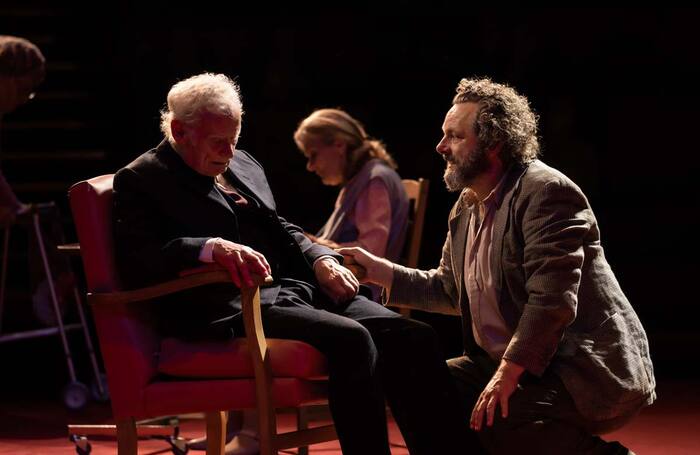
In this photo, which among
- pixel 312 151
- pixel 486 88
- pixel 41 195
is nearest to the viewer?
pixel 486 88

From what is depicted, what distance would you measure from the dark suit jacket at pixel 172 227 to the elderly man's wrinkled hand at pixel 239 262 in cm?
6

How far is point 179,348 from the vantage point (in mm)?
2867

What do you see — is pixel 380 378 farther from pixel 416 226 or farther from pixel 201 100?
pixel 416 226

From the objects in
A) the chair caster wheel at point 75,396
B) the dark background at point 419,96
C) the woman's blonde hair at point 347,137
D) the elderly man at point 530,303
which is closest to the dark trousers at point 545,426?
the elderly man at point 530,303

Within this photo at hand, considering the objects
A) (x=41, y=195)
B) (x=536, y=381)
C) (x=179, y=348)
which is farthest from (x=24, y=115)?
(x=536, y=381)

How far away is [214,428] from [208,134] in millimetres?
919

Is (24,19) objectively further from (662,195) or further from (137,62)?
(662,195)

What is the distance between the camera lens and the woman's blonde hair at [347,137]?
15.4ft

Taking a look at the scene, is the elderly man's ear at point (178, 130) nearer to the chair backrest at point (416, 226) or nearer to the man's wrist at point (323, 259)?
the man's wrist at point (323, 259)

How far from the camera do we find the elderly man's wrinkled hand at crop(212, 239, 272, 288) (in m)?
2.71

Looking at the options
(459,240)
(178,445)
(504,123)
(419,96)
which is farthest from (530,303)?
(419,96)

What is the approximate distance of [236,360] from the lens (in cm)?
282

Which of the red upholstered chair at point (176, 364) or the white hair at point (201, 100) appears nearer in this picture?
the red upholstered chair at point (176, 364)

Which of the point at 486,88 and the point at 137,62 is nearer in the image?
the point at 486,88
